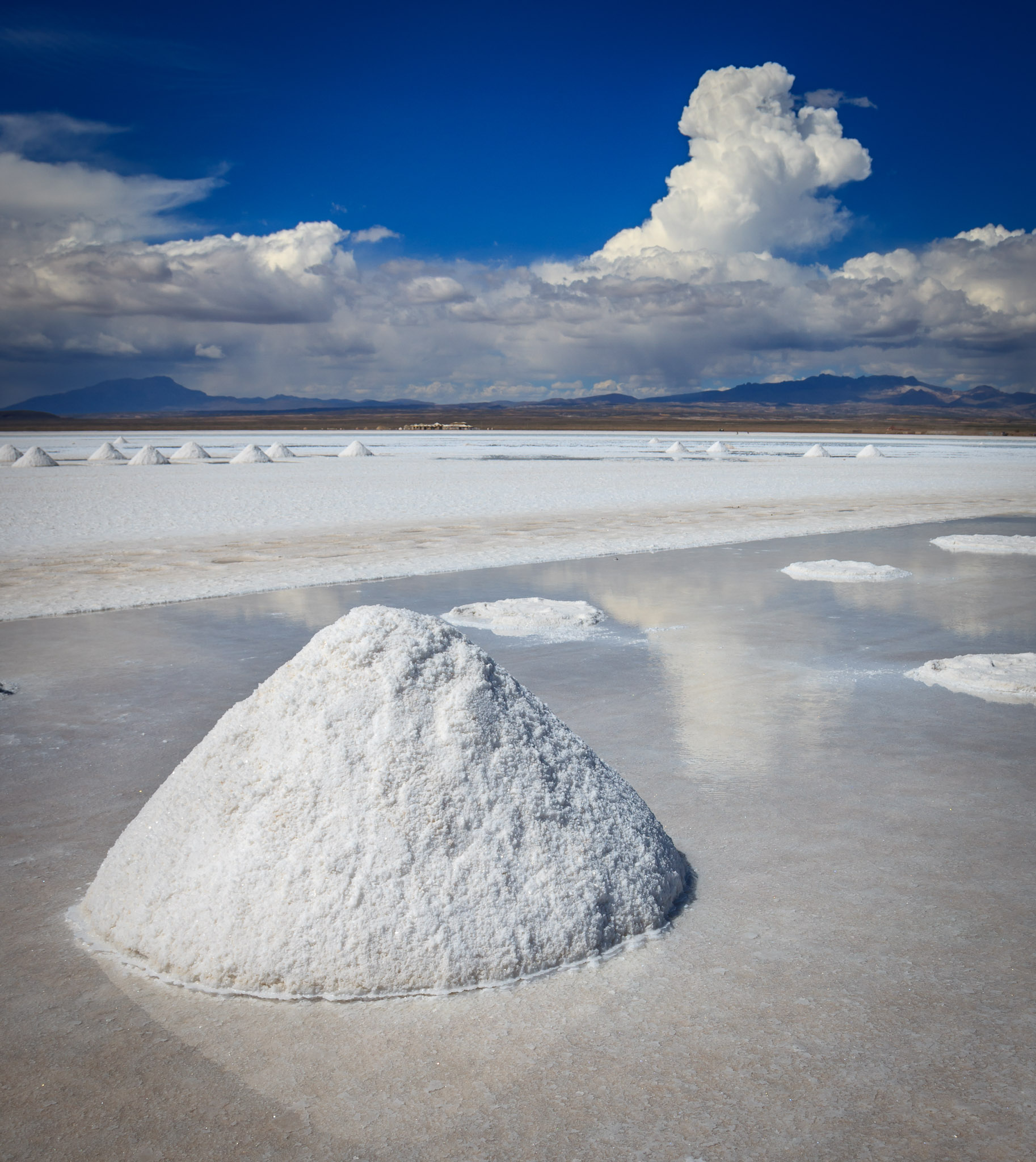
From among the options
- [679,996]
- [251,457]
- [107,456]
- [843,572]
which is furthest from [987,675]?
[107,456]

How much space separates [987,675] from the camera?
570cm

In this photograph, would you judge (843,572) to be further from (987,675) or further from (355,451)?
(355,451)

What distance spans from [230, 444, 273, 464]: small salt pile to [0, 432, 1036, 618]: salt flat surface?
1034 millimetres

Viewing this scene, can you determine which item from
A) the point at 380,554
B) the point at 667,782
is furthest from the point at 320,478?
the point at 667,782

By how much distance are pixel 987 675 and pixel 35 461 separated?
3371cm

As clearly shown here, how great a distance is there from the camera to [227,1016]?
253 centimetres

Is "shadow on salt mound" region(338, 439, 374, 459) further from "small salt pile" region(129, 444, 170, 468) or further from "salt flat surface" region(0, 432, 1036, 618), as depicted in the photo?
"small salt pile" region(129, 444, 170, 468)

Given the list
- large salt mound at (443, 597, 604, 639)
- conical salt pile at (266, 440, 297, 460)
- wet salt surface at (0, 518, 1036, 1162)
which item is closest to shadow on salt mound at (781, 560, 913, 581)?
large salt mound at (443, 597, 604, 639)

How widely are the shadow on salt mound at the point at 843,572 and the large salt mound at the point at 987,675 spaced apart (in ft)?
11.0

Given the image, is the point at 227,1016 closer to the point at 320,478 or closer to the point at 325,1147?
the point at 325,1147

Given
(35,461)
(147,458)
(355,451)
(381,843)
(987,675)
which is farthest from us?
(355,451)

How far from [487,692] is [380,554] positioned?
8.53 meters

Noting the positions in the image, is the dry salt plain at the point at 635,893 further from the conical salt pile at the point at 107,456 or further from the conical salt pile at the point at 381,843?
the conical salt pile at the point at 107,456

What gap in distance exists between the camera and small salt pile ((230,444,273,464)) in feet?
119
